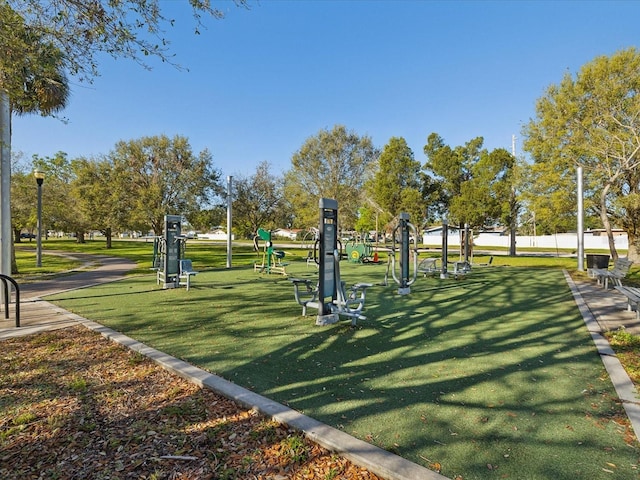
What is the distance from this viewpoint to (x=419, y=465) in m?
2.28

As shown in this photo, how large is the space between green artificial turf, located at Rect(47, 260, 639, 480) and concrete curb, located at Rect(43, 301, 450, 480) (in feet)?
0.45

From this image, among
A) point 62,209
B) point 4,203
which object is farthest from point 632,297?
point 62,209

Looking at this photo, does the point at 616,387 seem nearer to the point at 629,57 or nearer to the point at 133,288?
the point at 133,288

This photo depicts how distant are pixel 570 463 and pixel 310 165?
30912mm

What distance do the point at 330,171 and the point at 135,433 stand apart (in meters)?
30.4

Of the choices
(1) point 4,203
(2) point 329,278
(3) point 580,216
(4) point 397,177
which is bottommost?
(2) point 329,278

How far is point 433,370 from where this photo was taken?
13.2ft

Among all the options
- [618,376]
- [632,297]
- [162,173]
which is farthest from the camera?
[162,173]

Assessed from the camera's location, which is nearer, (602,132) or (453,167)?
(602,132)

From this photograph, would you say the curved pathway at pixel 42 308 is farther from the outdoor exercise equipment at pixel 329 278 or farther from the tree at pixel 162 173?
the tree at pixel 162 173

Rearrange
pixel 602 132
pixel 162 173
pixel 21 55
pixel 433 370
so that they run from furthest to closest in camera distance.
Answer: pixel 162 173
pixel 602 132
pixel 21 55
pixel 433 370

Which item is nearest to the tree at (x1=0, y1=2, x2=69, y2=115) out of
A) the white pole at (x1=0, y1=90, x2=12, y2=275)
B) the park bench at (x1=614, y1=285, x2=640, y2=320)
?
the white pole at (x1=0, y1=90, x2=12, y2=275)

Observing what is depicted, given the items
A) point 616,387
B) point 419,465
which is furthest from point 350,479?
point 616,387

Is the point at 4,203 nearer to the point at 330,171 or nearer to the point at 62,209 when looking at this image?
the point at 330,171
